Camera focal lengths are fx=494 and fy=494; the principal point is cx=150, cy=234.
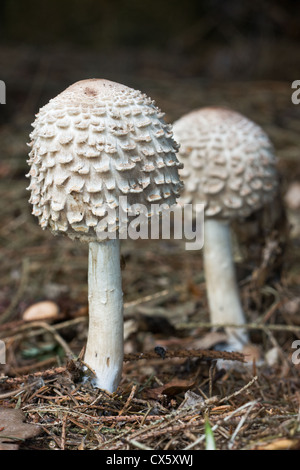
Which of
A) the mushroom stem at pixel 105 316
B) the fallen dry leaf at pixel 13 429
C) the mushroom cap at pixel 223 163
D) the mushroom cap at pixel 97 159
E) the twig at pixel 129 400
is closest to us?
the fallen dry leaf at pixel 13 429

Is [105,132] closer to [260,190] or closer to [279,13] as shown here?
[260,190]

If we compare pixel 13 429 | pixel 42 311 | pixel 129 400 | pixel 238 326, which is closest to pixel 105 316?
pixel 129 400

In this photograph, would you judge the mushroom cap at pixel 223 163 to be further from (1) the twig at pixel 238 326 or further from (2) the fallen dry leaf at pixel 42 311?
(2) the fallen dry leaf at pixel 42 311

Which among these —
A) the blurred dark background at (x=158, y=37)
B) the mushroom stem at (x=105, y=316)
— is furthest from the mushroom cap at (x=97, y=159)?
the blurred dark background at (x=158, y=37)

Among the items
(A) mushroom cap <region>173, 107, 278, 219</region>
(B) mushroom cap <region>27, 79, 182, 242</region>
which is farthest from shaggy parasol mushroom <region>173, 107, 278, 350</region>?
(B) mushroom cap <region>27, 79, 182, 242</region>

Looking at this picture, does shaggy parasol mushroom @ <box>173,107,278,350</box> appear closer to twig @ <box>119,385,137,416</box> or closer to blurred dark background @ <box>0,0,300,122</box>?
twig @ <box>119,385,137,416</box>
